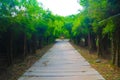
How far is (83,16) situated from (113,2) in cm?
1151

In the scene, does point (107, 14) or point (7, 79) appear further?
point (107, 14)

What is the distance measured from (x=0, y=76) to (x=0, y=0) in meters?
3.10

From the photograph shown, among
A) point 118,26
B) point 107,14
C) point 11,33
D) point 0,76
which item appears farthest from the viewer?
point 11,33

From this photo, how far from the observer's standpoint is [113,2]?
9633 mm

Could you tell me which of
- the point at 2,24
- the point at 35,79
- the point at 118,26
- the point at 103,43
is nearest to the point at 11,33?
the point at 2,24

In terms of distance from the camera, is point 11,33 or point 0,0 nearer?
point 0,0

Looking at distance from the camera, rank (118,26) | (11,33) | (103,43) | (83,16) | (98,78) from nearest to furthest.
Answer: (98,78) → (118,26) → (11,33) → (103,43) → (83,16)

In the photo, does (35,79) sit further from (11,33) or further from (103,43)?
(103,43)

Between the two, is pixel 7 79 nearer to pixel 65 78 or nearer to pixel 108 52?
pixel 65 78

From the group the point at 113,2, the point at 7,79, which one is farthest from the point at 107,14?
the point at 7,79

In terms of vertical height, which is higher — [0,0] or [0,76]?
[0,0]

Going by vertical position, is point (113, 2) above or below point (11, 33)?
above

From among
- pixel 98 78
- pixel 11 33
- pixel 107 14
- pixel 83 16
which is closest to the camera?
pixel 98 78

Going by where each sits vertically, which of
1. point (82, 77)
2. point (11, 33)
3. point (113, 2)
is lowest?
point (82, 77)
